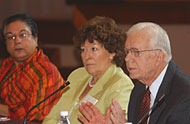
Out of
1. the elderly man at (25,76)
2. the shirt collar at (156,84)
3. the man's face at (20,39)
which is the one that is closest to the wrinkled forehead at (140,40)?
the shirt collar at (156,84)

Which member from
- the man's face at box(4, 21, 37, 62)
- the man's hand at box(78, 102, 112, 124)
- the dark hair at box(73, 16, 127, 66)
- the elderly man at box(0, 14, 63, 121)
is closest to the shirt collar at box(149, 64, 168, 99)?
the man's hand at box(78, 102, 112, 124)

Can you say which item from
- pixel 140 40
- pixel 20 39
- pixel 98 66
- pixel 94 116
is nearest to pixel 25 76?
pixel 20 39

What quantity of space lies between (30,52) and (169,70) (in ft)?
→ 5.72

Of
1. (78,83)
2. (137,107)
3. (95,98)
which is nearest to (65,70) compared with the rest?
(78,83)

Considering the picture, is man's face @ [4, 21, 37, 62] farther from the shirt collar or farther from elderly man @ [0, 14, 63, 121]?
the shirt collar

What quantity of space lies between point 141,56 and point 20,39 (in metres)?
1.65

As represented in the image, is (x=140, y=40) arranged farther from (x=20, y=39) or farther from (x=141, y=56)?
(x=20, y=39)

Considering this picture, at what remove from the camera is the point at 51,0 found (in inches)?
298

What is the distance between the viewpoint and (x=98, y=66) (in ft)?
9.20

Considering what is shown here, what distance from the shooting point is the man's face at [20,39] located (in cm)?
337

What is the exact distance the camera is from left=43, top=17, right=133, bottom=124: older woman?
267 cm

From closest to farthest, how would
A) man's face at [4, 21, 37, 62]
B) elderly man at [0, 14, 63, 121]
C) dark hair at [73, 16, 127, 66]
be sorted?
dark hair at [73, 16, 127, 66], elderly man at [0, 14, 63, 121], man's face at [4, 21, 37, 62]

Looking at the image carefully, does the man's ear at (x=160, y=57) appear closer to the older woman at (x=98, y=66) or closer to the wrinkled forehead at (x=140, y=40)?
the wrinkled forehead at (x=140, y=40)

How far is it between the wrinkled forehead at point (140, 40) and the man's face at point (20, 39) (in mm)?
1521
